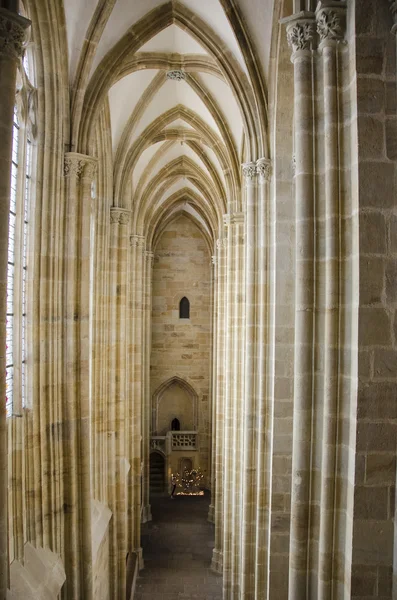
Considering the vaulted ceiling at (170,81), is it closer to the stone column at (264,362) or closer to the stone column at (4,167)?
the stone column at (264,362)

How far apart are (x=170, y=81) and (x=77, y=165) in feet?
13.5

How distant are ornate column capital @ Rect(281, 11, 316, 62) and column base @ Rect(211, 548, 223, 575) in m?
13.4

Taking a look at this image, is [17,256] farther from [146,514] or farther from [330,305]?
[146,514]

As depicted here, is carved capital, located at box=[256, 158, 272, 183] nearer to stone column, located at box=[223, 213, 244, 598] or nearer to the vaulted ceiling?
the vaulted ceiling

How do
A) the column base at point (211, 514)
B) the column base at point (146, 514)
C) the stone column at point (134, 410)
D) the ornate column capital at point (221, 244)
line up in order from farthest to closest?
the column base at point (146, 514) → the column base at point (211, 514) → the ornate column capital at point (221, 244) → the stone column at point (134, 410)

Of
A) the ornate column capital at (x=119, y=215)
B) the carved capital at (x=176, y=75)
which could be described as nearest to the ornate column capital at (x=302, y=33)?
the carved capital at (x=176, y=75)

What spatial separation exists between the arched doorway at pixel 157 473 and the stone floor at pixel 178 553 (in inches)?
40.7

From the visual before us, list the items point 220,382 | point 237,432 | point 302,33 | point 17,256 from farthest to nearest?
point 220,382 < point 237,432 < point 17,256 < point 302,33

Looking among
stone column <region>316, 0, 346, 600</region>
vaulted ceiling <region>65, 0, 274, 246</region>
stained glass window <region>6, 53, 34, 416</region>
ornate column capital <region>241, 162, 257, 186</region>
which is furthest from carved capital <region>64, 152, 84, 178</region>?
stone column <region>316, 0, 346, 600</region>

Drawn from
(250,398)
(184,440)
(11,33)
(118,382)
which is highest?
(11,33)

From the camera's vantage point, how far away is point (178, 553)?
15336 millimetres

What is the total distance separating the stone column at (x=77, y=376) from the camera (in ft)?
25.9

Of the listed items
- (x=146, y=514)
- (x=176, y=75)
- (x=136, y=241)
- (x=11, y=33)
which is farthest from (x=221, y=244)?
(x=11, y=33)

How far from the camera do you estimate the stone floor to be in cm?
1338
